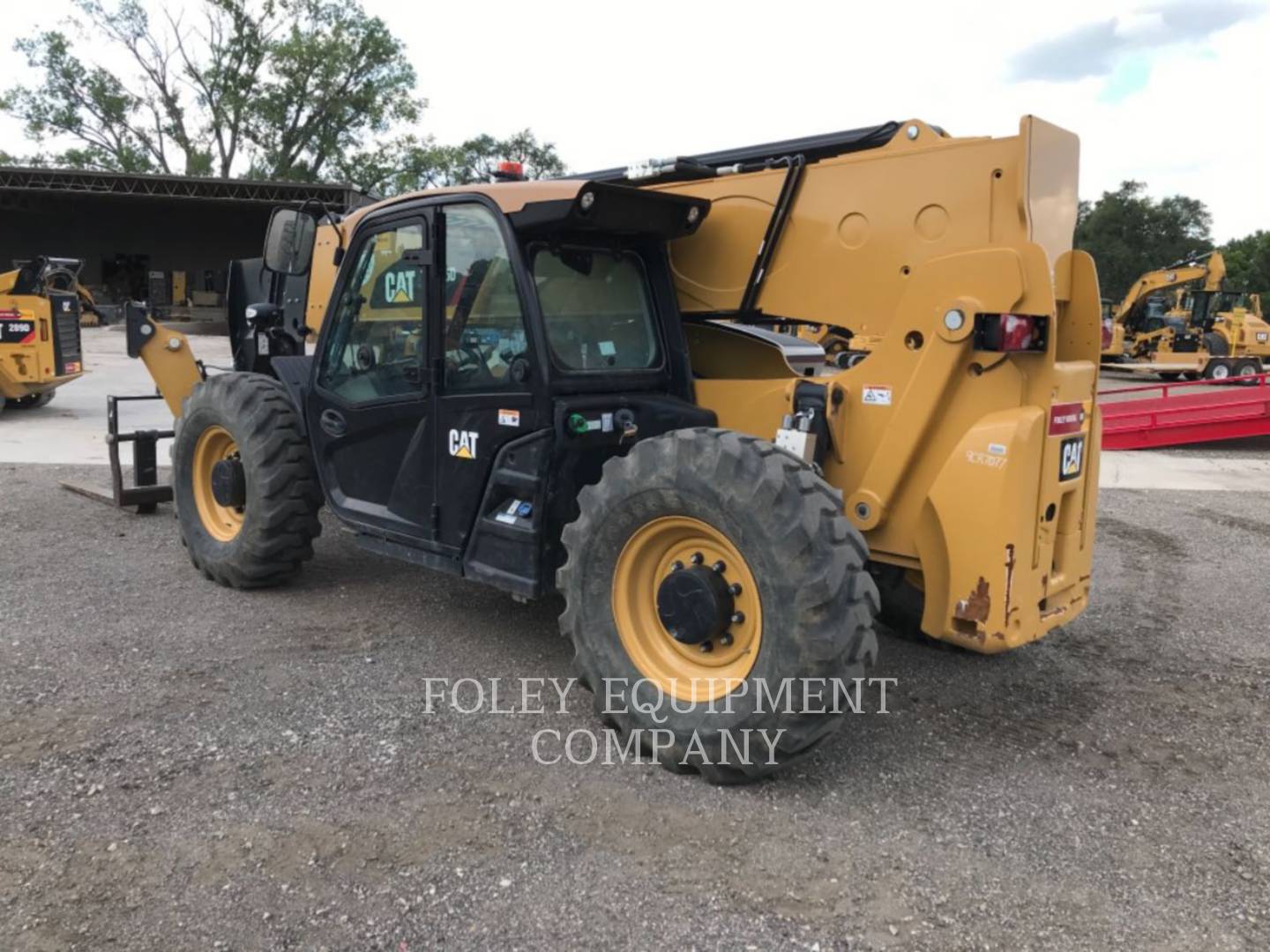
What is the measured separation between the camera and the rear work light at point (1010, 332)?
335 centimetres

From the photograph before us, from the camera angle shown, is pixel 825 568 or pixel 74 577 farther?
pixel 74 577

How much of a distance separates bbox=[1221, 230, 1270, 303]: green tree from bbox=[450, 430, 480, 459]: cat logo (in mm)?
58500

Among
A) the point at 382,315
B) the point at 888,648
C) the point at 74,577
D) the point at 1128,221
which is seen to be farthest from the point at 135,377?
the point at 1128,221

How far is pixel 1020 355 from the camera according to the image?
11.2 ft

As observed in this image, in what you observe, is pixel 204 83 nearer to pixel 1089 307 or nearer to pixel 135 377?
pixel 135 377

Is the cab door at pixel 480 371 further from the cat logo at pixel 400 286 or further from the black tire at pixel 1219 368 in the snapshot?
the black tire at pixel 1219 368

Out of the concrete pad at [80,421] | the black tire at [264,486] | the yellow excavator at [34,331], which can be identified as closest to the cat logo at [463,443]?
the black tire at [264,486]

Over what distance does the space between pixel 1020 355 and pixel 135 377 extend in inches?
729

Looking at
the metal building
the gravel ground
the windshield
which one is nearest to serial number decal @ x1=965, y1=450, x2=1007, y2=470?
the gravel ground

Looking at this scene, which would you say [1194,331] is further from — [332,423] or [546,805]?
[546,805]

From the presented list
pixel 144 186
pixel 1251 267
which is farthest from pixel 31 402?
pixel 1251 267

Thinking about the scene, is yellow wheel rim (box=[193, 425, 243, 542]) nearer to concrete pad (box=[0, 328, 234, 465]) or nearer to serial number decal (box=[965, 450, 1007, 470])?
concrete pad (box=[0, 328, 234, 465])

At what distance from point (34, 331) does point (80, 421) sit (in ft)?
3.97

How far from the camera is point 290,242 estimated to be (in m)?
5.72
